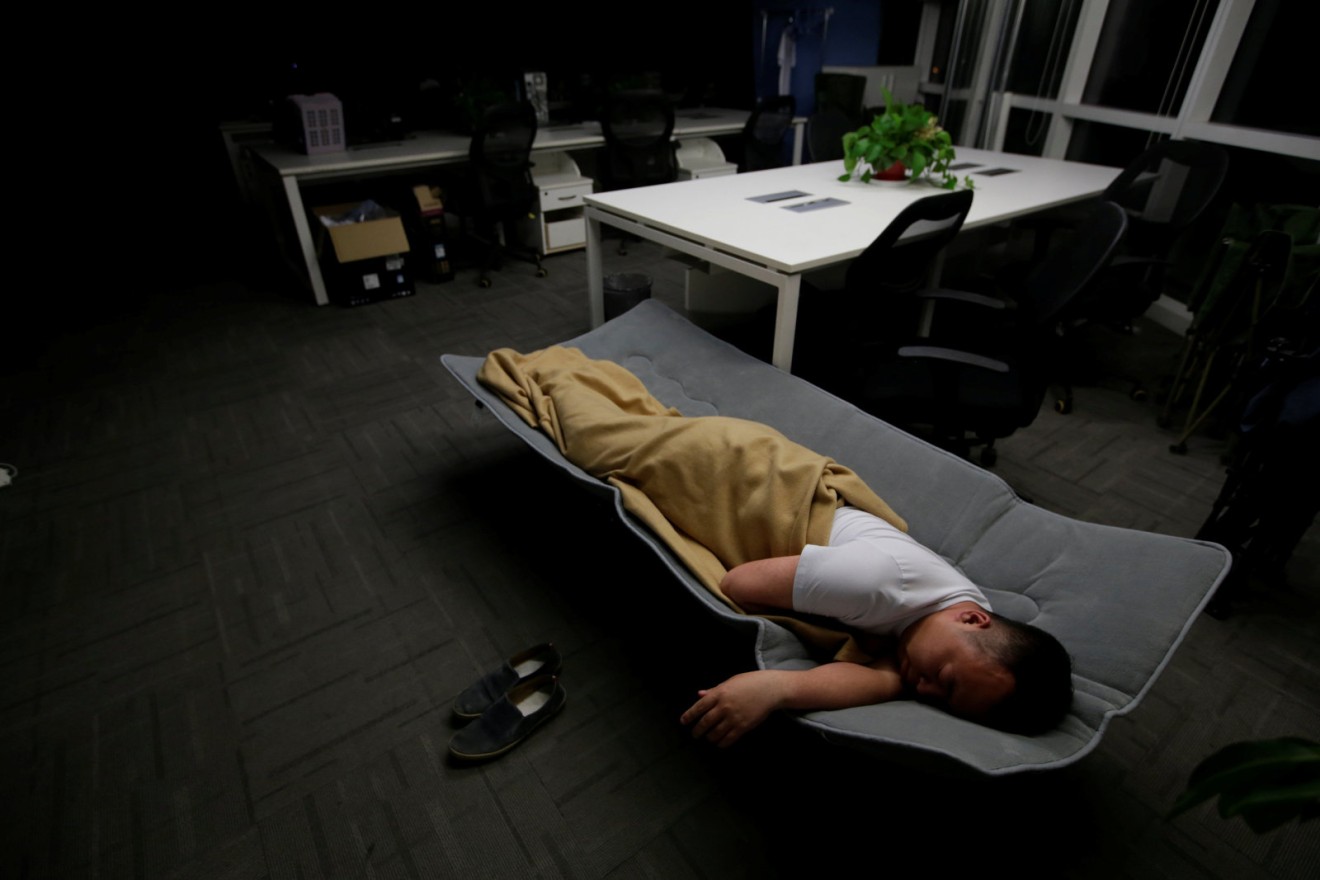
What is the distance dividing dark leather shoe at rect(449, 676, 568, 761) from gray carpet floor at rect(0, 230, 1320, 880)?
0.04 meters

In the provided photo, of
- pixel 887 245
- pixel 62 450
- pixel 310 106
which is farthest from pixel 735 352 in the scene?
pixel 310 106

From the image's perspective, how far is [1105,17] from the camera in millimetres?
3867

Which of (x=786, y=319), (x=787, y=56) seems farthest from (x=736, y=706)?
(x=787, y=56)

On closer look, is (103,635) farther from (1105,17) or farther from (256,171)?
(1105,17)

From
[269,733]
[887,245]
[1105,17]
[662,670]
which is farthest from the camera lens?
[1105,17]

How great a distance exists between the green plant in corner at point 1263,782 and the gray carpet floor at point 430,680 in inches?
12.9

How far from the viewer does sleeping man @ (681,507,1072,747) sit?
107 centimetres

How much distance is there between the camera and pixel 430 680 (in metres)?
1.58

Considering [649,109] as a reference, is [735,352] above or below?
below

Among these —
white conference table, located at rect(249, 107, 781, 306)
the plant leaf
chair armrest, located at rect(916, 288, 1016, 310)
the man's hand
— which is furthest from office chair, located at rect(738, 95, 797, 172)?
the plant leaf

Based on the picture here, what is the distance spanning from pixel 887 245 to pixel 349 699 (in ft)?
6.22

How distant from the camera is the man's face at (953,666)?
3.55ft

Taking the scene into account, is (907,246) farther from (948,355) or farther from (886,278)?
(948,355)

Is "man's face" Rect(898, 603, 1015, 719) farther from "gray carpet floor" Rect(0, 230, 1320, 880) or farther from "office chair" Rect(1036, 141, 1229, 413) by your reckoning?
"office chair" Rect(1036, 141, 1229, 413)
